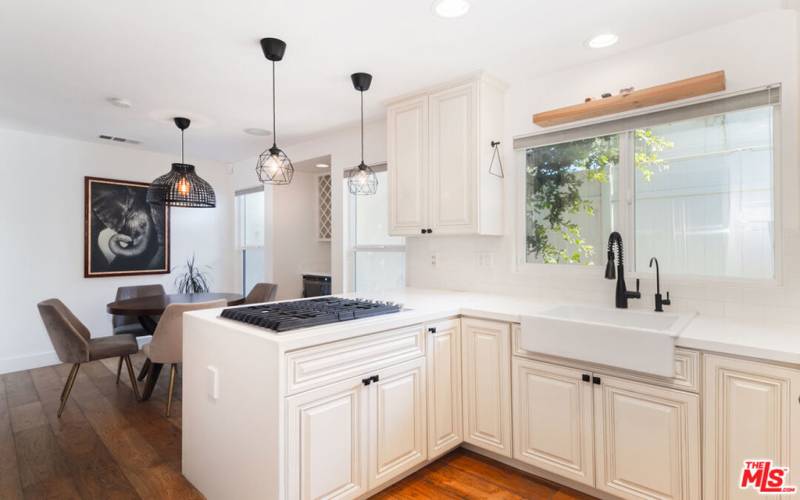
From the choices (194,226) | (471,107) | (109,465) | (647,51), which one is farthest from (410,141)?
(194,226)

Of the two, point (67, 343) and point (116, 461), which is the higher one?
point (67, 343)

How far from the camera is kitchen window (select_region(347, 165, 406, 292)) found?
3826mm

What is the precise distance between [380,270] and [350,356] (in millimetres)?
2095

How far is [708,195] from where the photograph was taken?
227 cm

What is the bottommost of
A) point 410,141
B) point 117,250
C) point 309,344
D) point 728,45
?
→ point 309,344

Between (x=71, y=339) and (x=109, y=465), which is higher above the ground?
(x=71, y=339)

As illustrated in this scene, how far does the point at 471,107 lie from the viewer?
275 centimetres

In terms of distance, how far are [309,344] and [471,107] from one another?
186 cm

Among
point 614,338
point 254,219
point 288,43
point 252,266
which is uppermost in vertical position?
point 288,43

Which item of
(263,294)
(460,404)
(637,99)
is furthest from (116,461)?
(637,99)

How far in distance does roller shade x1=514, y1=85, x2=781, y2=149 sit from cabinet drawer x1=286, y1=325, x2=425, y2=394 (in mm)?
1524

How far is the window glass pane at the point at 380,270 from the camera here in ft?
12.5

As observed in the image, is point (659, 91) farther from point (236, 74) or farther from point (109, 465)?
point (109, 465)

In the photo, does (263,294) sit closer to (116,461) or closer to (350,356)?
(116,461)
